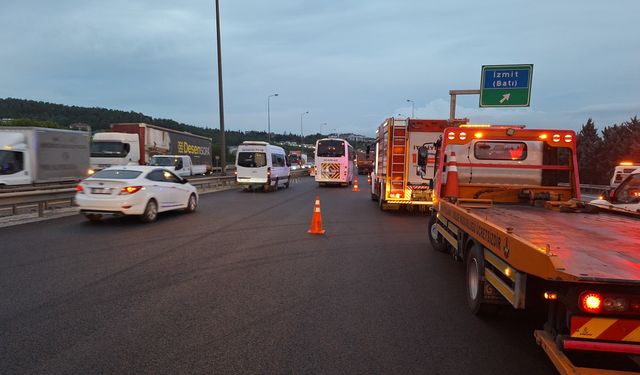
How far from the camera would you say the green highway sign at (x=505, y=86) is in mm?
18656

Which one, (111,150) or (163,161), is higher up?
(111,150)

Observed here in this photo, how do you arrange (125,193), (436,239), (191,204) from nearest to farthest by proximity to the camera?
(436,239)
(125,193)
(191,204)

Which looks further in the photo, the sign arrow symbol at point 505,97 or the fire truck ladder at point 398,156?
the sign arrow symbol at point 505,97

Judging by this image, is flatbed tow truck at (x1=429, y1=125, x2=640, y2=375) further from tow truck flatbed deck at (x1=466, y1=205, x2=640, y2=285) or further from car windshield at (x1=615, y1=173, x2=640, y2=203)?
car windshield at (x1=615, y1=173, x2=640, y2=203)

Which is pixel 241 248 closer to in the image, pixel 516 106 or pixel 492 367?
pixel 492 367

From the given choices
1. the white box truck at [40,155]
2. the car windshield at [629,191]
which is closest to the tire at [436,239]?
the car windshield at [629,191]

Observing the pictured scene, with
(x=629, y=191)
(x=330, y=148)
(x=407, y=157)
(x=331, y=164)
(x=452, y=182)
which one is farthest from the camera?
(x=330, y=148)

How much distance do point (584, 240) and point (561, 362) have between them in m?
1.61

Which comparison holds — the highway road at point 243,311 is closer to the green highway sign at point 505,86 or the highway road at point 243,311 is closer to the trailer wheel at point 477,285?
the trailer wheel at point 477,285

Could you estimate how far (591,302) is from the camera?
314 centimetres

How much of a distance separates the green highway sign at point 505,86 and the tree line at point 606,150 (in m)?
22.3

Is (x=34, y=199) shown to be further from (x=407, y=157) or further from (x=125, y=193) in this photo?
(x=407, y=157)

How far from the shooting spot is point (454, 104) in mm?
19062

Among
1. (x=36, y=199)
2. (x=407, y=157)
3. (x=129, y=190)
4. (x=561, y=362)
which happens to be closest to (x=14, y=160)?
(x=36, y=199)
